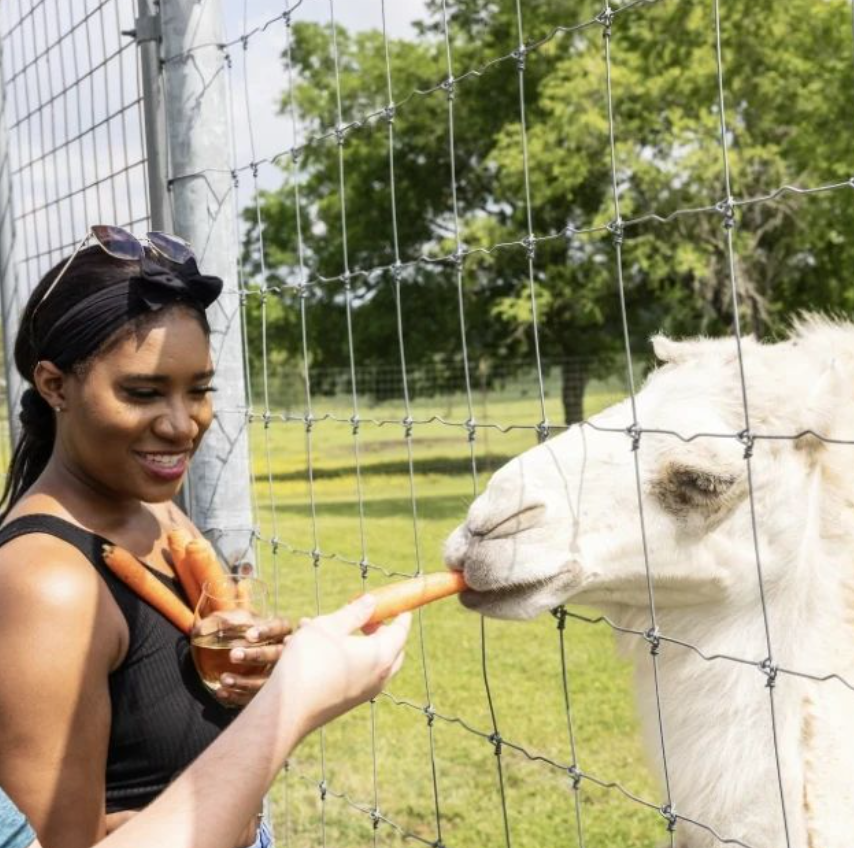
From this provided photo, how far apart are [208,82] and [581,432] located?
1347mm

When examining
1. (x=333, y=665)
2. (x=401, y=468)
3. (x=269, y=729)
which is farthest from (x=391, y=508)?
(x=269, y=729)

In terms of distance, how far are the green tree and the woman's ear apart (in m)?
14.9

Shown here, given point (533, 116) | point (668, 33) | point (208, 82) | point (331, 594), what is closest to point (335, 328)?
point (533, 116)

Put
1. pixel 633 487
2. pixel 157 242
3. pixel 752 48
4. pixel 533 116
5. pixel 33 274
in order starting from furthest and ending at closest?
pixel 533 116 < pixel 752 48 < pixel 33 274 < pixel 633 487 < pixel 157 242

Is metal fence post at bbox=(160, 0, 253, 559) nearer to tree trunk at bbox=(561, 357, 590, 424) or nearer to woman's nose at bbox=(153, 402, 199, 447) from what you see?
woman's nose at bbox=(153, 402, 199, 447)

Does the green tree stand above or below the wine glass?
above

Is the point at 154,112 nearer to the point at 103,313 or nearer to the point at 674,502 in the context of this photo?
the point at 103,313

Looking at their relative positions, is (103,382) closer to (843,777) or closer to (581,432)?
(581,432)

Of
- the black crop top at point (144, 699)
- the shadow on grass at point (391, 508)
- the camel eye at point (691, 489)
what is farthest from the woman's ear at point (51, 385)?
the shadow on grass at point (391, 508)

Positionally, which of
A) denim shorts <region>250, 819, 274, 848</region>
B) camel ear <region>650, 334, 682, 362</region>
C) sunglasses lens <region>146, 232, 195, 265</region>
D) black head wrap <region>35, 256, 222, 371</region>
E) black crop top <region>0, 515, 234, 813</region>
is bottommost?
denim shorts <region>250, 819, 274, 848</region>

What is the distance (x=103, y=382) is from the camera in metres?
2.05

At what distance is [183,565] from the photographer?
216 cm

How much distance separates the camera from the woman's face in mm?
2055

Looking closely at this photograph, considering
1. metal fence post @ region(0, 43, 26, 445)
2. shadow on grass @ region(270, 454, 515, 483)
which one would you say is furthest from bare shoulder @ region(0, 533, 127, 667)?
shadow on grass @ region(270, 454, 515, 483)
